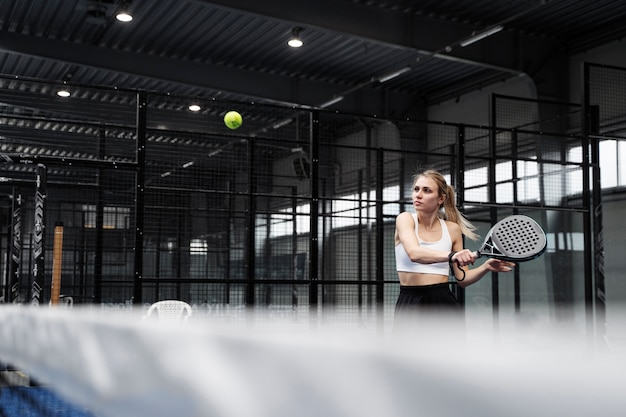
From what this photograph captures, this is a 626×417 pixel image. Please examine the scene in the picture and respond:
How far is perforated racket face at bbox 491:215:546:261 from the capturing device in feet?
9.87

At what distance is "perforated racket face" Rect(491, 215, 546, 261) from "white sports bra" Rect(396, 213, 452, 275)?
28 centimetres

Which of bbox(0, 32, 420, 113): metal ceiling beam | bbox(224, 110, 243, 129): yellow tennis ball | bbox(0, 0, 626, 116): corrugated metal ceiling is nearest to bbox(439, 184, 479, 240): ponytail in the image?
bbox(224, 110, 243, 129): yellow tennis ball

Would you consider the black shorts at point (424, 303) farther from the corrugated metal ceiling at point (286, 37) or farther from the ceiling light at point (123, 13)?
the ceiling light at point (123, 13)

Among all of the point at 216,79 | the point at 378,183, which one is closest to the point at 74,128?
the point at 216,79

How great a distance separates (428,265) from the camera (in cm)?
322

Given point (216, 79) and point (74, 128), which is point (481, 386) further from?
point (74, 128)

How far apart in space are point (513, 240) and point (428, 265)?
1.21ft

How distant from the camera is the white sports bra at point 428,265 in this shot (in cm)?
322

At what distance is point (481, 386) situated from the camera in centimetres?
51

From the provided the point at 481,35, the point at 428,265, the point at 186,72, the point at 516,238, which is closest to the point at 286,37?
the point at 186,72

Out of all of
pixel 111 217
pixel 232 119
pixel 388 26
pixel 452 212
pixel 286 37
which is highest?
pixel 286 37

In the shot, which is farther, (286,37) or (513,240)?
(286,37)

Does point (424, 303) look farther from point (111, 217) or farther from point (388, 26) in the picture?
point (111, 217)

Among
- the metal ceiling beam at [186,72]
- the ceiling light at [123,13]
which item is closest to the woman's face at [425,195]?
the ceiling light at [123,13]
